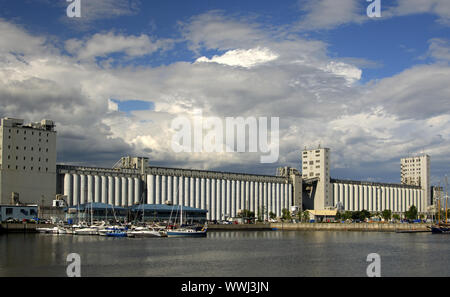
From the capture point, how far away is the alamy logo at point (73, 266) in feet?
170

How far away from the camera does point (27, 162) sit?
529 ft

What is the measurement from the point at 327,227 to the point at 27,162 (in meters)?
103

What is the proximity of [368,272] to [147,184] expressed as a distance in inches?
5579

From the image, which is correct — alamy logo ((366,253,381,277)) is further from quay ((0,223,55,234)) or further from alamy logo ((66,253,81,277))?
quay ((0,223,55,234))

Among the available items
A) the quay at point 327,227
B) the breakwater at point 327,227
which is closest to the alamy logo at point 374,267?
the quay at point 327,227

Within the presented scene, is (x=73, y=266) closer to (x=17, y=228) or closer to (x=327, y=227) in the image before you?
(x=17, y=228)

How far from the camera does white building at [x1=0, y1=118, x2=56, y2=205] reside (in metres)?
156

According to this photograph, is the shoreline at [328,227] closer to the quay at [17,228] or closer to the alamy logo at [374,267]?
the quay at [17,228]

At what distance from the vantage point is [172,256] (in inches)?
2817

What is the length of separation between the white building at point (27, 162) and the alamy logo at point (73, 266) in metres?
97.7

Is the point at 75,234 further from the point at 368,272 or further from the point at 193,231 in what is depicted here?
the point at 368,272

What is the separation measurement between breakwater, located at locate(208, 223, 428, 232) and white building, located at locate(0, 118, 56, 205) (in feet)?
179

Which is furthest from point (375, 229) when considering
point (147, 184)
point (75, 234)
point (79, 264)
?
point (79, 264)

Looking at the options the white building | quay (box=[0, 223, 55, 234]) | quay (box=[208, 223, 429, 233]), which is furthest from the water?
quay (box=[208, 223, 429, 233])
